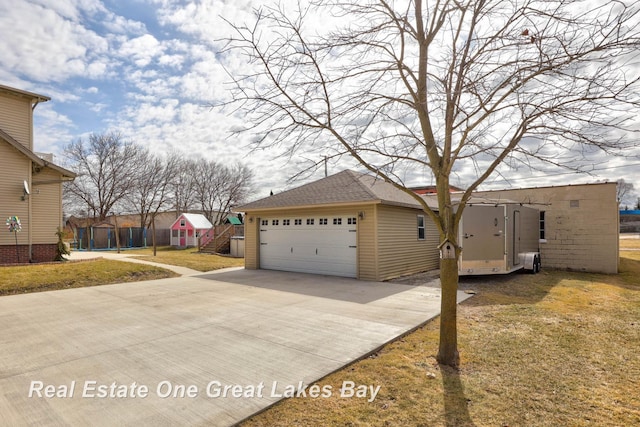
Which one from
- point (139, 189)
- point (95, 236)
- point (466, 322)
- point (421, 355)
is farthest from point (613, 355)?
point (139, 189)

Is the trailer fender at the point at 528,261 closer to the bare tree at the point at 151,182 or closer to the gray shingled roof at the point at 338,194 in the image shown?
the gray shingled roof at the point at 338,194

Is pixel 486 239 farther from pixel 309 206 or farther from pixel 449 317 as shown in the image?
pixel 449 317

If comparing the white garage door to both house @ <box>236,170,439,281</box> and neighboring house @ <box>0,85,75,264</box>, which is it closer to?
house @ <box>236,170,439,281</box>

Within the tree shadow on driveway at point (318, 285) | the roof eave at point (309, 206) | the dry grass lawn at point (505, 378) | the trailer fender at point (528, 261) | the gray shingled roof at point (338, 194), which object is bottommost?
the tree shadow on driveway at point (318, 285)

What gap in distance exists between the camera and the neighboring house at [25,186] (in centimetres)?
1280

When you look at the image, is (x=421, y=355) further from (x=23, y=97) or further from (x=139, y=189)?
(x=139, y=189)

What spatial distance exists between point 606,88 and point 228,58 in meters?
3.85

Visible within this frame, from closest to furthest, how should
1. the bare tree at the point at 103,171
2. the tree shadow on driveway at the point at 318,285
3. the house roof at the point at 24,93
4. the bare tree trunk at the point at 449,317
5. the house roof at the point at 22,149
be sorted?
the bare tree trunk at the point at 449,317 < the tree shadow on driveway at the point at 318,285 < the house roof at the point at 22,149 < the house roof at the point at 24,93 < the bare tree at the point at 103,171

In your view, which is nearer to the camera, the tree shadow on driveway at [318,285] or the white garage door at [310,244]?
the tree shadow on driveway at [318,285]

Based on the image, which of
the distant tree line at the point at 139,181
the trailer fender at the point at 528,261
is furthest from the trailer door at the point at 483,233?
the distant tree line at the point at 139,181

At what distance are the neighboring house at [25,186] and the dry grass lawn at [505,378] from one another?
1485 cm

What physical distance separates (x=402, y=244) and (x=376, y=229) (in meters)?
1.87

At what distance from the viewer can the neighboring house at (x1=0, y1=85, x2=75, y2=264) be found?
12805 millimetres

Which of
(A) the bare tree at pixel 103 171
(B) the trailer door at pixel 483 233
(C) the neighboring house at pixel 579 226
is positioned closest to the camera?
(B) the trailer door at pixel 483 233
